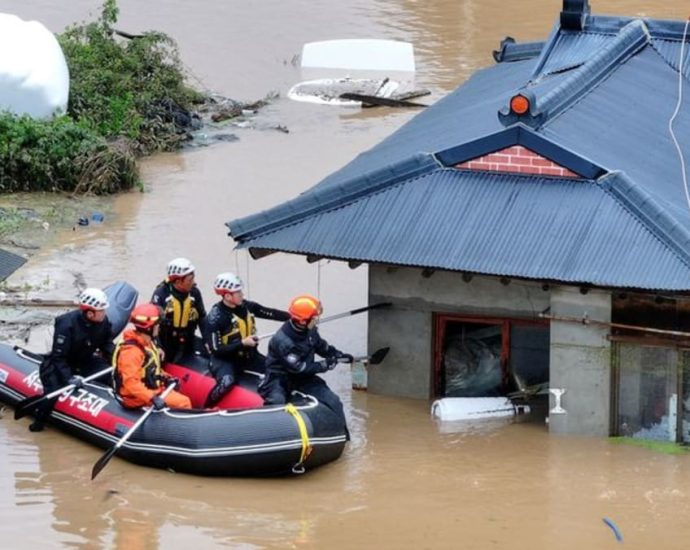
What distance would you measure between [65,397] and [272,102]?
625 inches

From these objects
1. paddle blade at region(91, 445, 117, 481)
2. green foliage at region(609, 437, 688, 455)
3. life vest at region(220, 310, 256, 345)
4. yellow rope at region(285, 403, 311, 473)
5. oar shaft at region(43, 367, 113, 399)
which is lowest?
paddle blade at region(91, 445, 117, 481)

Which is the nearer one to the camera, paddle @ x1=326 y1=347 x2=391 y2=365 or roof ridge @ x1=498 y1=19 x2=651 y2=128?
roof ridge @ x1=498 y1=19 x2=651 y2=128

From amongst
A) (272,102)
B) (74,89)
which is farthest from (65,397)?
(272,102)

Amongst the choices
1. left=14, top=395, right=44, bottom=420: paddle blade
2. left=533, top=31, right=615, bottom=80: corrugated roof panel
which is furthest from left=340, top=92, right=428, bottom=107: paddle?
left=14, top=395, right=44, bottom=420: paddle blade

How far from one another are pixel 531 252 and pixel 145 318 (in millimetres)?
3682

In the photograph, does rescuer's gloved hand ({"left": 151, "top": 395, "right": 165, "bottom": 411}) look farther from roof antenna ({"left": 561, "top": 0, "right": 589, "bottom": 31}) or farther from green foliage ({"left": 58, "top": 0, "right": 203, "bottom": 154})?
green foliage ({"left": 58, "top": 0, "right": 203, "bottom": 154})

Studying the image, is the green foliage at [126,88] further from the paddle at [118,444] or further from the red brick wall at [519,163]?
the paddle at [118,444]

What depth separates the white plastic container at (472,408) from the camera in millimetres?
16922

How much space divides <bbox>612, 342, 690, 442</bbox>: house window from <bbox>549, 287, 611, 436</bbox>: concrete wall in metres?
0.13

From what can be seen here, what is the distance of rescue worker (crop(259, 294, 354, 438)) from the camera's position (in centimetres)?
1556

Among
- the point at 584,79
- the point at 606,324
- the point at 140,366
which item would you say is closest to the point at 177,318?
the point at 140,366

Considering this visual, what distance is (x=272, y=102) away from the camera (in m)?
31.4

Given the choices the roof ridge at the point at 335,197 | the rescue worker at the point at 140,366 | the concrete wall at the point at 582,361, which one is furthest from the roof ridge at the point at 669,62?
the rescue worker at the point at 140,366

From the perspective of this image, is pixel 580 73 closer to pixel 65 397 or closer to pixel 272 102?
pixel 65 397
